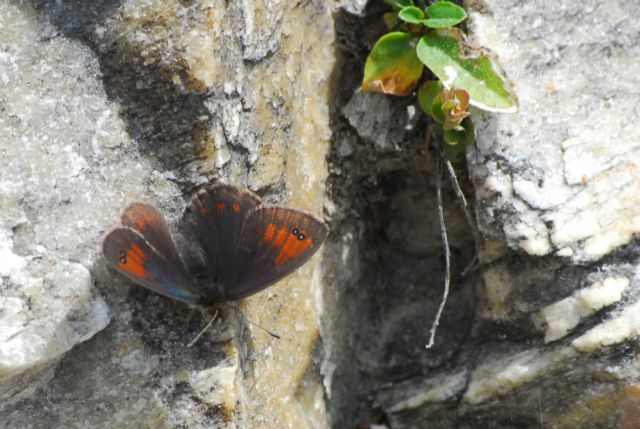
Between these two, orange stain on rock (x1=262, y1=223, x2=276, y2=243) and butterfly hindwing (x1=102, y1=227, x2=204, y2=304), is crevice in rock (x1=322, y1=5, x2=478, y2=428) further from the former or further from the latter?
butterfly hindwing (x1=102, y1=227, x2=204, y2=304)

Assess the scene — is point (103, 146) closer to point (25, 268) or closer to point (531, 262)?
point (25, 268)

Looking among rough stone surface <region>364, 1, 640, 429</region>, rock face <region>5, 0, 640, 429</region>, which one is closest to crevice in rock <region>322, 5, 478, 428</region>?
rock face <region>5, 0, 640, 429</region>

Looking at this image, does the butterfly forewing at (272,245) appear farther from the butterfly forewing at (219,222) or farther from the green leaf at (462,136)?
the green leaf at (462,136)

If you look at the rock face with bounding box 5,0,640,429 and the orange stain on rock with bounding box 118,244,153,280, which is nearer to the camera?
the orange stain on rock with bounding box 118,244,153,280

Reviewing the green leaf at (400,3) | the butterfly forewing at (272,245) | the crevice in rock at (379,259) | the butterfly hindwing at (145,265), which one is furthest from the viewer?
the crevice in rock at (379,259)

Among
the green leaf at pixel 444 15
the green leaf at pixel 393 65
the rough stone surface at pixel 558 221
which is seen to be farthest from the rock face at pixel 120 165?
the rough stone surface at pixel 558 221

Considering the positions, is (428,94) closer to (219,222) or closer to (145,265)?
(219,222)

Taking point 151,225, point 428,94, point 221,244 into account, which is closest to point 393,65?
point 428,94
